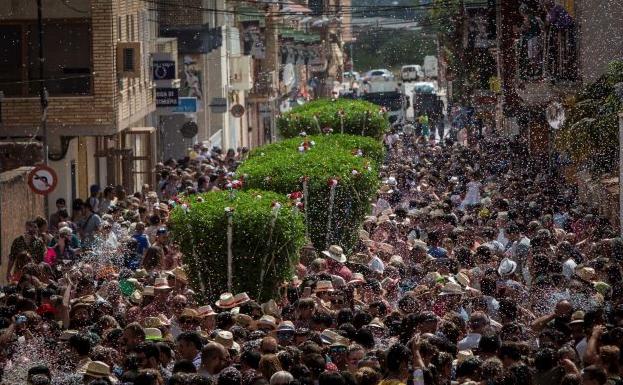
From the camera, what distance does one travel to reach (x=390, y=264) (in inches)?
739

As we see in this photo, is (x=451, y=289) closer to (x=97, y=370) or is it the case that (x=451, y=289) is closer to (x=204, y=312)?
(x=204, y=312)

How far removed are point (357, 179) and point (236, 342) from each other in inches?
394

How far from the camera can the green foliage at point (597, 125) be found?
23.9m

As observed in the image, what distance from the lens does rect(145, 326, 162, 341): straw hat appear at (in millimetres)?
13328

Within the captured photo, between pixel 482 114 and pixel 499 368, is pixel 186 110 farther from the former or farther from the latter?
pixel 499 368

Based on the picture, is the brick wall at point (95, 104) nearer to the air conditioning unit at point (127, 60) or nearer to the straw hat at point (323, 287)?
the air conditioning unit at point (127, 60)

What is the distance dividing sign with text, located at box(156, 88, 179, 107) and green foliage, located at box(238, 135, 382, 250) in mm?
18192

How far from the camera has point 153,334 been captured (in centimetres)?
1350

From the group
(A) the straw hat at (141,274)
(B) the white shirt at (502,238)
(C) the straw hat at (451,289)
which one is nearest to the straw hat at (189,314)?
(C) the straw hat at (451,289)

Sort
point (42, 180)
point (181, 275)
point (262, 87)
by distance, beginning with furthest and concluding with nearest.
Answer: point (262, 87), point (42, 180), point (181, 275)

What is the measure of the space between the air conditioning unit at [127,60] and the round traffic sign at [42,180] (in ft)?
25.4

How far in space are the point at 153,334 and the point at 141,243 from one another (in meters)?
8.46

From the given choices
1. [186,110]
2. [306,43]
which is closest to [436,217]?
[186,110]

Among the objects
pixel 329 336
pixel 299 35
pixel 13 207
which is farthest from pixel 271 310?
pixel 299 35
